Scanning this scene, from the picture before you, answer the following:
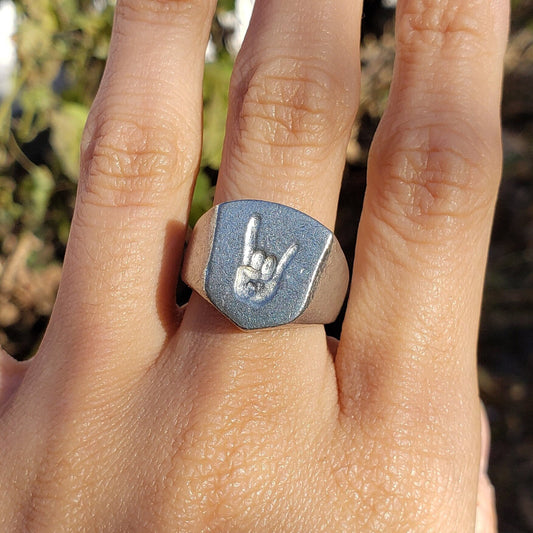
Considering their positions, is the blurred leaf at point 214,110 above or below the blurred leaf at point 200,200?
above

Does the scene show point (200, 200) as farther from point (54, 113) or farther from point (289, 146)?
point (54, 113)

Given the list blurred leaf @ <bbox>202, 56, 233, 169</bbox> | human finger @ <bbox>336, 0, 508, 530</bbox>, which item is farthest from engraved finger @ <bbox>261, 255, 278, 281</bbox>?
blurred leaf @ <bbox>202, 56, 233, 169</bbox>

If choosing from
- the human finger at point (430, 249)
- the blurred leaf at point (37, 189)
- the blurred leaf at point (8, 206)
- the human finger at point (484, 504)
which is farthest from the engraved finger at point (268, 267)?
the blurred leaf at point (8, 206)

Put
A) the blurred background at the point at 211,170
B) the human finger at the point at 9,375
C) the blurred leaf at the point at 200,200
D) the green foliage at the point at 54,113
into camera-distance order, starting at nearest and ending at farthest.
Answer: the human finger at the point at 9,375 → the blurred leaf at the point at 200,200 → the green foliage at the point at 54,113 → the blurred background at the point at 211,170

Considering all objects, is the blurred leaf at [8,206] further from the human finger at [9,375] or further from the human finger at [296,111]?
the human finger at [296,111]

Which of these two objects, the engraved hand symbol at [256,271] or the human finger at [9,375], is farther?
the human finger at [9,375]

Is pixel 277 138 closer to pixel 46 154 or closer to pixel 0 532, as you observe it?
pixel 0 532

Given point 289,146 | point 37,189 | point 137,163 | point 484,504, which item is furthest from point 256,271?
point 37,189

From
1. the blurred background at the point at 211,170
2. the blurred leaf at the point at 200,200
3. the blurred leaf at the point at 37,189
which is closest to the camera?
the blurred leaf at the point at 200,200
